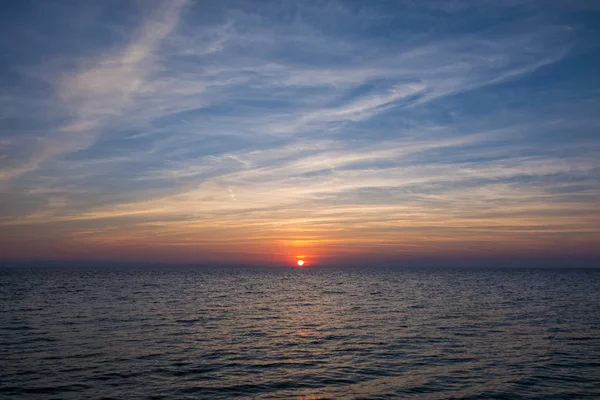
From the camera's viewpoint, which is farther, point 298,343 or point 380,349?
point 298,343

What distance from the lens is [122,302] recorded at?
61.9m

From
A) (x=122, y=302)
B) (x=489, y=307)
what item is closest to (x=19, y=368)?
(x=122, y=302)

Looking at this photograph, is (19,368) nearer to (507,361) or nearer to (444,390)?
(444,390)

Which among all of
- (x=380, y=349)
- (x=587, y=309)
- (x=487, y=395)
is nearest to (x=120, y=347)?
(x=380, y=349)

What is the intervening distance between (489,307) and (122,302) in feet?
161

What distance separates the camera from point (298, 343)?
108 ft

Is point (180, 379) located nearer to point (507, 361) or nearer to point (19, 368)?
point (19, 368)

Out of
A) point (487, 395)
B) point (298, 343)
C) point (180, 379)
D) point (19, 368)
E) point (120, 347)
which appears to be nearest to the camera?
point (487, 395)

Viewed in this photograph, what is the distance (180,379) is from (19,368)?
9.46m

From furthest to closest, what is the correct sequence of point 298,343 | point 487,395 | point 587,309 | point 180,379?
point 587,309
point 298,343
point 180,379
point 487,395

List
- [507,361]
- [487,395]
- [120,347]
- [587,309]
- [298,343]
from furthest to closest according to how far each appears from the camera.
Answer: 1. [587,309]
2. [298,343]
3. [120,347]
4. [507,361]
5. [487,395]

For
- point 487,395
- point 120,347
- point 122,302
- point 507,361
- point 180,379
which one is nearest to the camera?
point 487,395

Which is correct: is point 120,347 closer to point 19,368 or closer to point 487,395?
point 19,368

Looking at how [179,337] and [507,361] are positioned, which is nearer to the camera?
[507,361]
